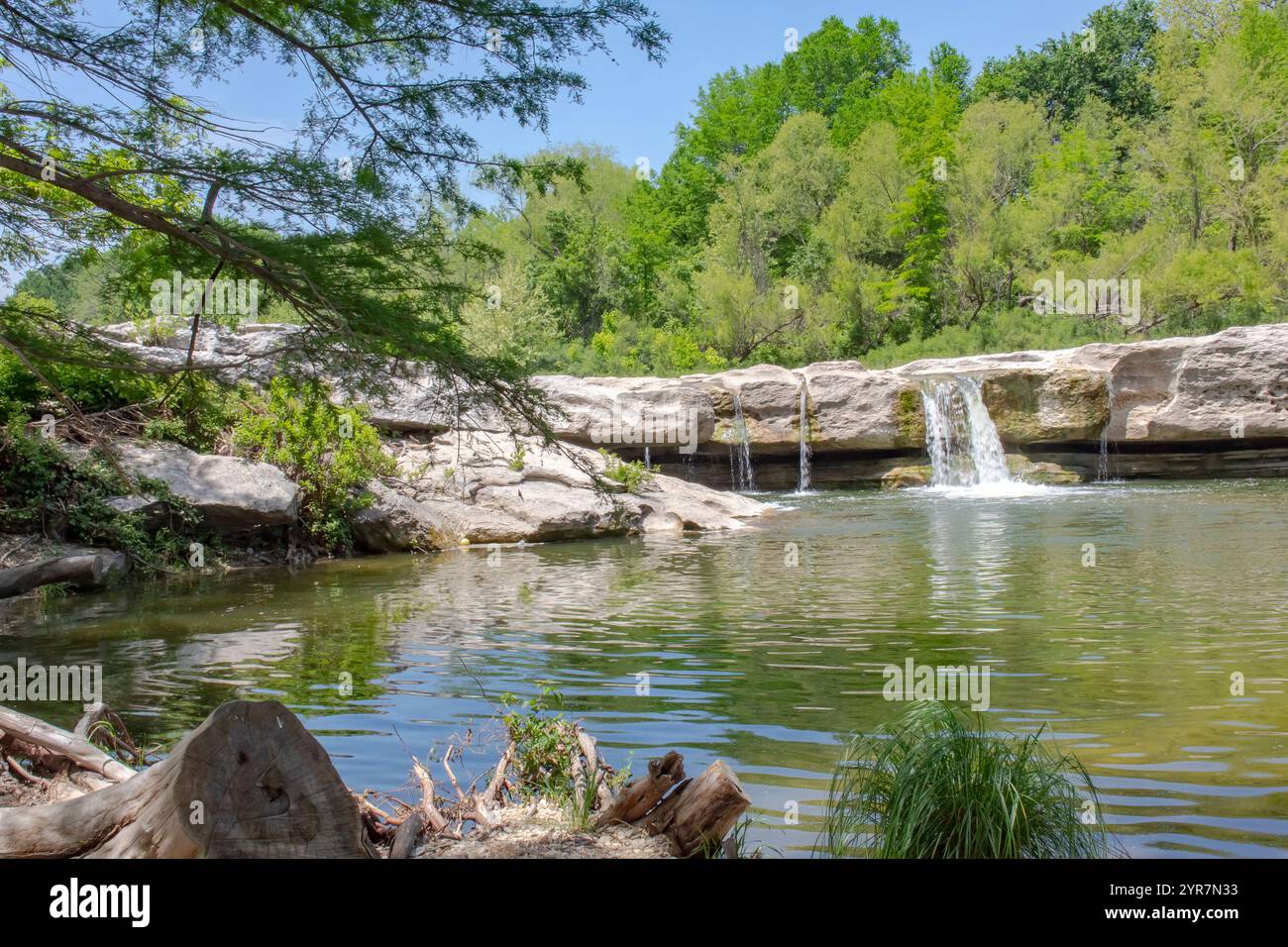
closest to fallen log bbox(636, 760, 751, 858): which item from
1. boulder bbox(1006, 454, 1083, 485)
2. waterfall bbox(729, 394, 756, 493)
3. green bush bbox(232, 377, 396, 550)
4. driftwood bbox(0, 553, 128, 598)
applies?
driftwood bbox(0, 553, 128, 598)

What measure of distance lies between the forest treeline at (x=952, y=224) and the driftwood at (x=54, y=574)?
446 inches

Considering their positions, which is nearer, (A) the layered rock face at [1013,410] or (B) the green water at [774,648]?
(B) the green water at [774,648]

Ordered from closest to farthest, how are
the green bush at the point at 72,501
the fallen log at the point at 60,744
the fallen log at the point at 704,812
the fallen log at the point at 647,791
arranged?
1. the fallen log at the point at 704,812
2. the fallen log at the point at 647,791
3. the fallen log at the point at 60,744
4. the green bush at the point at 72,501

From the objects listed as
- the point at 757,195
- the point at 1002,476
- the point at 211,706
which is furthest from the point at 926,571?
the point at 757,195

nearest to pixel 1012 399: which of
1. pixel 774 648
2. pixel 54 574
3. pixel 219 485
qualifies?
pixel 219 485

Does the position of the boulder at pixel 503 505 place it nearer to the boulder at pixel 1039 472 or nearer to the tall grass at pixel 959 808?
the boulder at pixel 1039 472

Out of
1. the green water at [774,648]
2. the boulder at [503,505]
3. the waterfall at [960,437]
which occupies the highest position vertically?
the waterfall at [960,437]

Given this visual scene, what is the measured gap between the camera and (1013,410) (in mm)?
23969

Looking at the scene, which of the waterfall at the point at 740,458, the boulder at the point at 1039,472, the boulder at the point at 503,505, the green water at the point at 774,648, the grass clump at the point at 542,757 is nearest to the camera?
the grass clump at the point at 542,757

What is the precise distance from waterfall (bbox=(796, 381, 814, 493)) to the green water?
28.3ft

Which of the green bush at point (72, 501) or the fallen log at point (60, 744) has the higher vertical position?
the green bush at point (72, 501)

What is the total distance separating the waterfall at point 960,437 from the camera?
23797 millimetres

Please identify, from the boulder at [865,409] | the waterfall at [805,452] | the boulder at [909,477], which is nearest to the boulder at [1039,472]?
the boulder at [909,477]

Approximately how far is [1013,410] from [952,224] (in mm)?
17576
